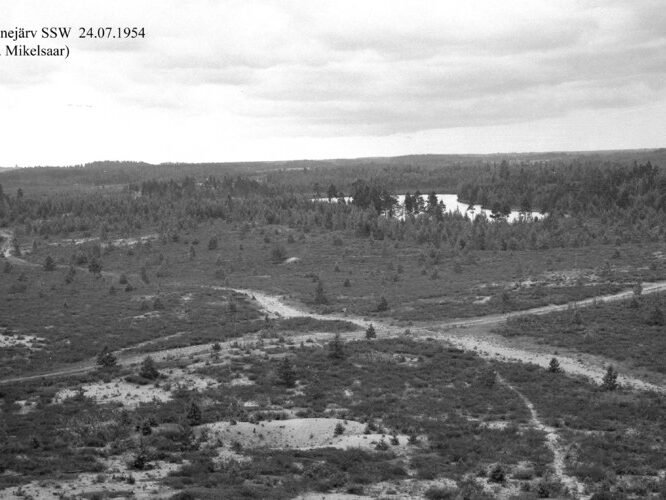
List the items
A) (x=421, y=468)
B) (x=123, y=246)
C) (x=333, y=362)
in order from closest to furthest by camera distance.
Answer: (x=421, y=468) → (x=333, y=362) → (x=123, y=246)

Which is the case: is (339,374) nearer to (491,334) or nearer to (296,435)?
(296,435)

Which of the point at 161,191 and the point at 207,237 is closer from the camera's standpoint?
the point at 207,237

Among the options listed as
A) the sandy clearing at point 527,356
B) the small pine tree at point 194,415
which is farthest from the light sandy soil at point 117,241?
the small pine tree at point 194,415

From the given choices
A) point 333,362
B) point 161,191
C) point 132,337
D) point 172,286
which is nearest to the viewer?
point 333,362

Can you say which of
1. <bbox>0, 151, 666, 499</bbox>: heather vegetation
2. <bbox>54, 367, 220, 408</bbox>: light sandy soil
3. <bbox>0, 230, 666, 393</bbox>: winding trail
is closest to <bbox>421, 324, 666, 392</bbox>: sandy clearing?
<bbox>0, 230, 666, 393</bbox>: winding trail

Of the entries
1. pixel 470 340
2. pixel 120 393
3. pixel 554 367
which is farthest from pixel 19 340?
pixel 554 367

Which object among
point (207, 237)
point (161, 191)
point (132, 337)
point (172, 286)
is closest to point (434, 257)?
point (172, 286)

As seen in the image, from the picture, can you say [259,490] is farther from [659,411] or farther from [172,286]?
[172,286]
